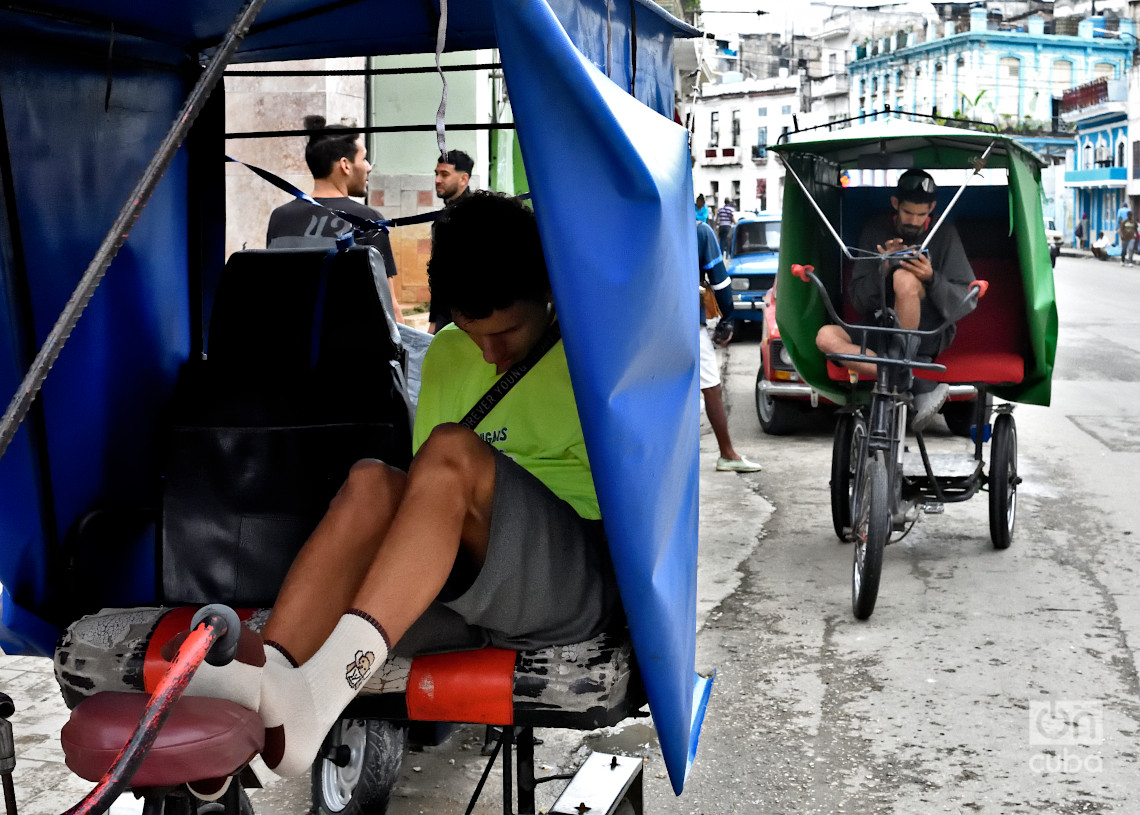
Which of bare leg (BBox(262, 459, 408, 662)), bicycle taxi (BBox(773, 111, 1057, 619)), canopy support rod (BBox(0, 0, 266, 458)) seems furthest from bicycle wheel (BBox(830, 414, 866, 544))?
canopy support rod (BBox(0, 0, 266, 458))

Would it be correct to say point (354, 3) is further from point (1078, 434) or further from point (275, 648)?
point (1078, 434)

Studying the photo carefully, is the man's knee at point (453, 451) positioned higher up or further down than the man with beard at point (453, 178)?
further down

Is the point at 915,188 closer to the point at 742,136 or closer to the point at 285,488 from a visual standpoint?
the point at 285,488

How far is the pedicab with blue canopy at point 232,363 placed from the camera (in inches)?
87.7

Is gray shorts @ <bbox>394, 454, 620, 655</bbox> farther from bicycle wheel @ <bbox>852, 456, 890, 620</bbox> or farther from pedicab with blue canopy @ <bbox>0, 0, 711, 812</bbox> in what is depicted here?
bicycle wheel @ <bbox>852, 456, 890, 620</bbox>

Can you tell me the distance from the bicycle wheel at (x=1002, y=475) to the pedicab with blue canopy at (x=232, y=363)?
3.35 meters

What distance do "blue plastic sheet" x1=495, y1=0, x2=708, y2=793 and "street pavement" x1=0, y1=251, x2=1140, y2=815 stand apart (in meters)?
1.52

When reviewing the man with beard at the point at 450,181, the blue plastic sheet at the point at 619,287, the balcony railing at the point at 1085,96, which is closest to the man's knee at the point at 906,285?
the man with beard at the point at 450,181

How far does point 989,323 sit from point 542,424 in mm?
4397

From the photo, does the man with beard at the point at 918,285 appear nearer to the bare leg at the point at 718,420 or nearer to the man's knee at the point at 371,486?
the bare leg at the point at 718,420

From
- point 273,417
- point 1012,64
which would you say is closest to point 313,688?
point 273,417

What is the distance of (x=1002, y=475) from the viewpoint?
6270mm

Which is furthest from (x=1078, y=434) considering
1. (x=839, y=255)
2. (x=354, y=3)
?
(x=354, y=3)

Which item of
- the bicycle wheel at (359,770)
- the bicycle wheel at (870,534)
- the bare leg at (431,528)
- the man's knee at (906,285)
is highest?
the man's knee at (906,285)
